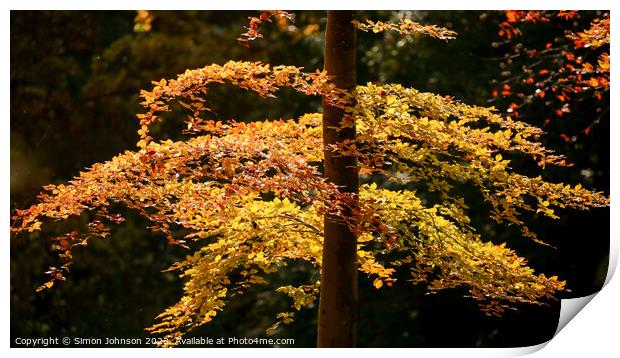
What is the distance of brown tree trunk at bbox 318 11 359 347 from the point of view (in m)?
4.55

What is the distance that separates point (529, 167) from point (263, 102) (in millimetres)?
3040

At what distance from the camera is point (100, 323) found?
19.7 ft

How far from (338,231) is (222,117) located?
2777mm

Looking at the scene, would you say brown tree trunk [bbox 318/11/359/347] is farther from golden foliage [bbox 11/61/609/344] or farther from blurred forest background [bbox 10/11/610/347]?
blurred forest background [bbox 10/11/610/347]

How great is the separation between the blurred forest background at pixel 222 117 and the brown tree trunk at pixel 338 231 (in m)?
0.63

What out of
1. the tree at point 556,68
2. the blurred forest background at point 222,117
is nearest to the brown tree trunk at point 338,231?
the blurred forest background at point 222,117

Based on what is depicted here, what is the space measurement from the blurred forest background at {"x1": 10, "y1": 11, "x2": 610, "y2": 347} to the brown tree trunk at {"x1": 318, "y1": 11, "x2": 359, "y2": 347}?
63 centimetres

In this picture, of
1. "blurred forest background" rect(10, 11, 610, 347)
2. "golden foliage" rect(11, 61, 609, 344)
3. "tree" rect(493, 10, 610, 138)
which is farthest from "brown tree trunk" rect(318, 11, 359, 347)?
"tree" rect(493, 10, 610, 138)

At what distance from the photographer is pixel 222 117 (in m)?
7.16

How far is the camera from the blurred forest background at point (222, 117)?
5.37m

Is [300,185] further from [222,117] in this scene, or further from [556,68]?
[222,117]

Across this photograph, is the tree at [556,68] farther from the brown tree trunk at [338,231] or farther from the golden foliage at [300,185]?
the brown tree trunk at [338,231]

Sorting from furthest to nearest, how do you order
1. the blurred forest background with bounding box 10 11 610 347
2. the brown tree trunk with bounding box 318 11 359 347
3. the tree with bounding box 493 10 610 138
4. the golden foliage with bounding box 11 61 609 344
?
1. the tree with bounding box 493 10 610 138
2. the blurred forest background with bounding box 10 11 610 347
3. the brown tree trunk with bounding box 318 11 359 347
4. the golden foliage with bounding box 11 61 609 344

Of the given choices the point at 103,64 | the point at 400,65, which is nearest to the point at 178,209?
the point at 103,64
